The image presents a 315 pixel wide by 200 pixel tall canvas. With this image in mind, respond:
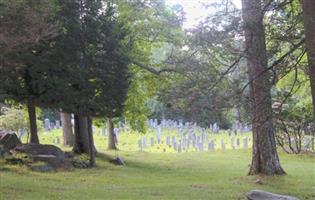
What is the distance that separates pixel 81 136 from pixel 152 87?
543cm

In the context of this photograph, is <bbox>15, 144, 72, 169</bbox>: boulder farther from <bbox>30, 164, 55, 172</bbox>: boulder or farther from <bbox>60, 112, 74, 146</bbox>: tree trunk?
<bbox>60, 112, 74, 146</bbox>: tree trunk

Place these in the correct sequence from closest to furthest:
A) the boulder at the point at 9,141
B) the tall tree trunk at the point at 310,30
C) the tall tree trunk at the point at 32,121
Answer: the tall tree trunk at the point at 310,30, the boulder at the point at 9,141, the tall tree trunk at the point at 32,121

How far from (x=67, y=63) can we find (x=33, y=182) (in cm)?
586

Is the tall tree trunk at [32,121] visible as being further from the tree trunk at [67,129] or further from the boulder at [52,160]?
the tree trunk at [67,129]

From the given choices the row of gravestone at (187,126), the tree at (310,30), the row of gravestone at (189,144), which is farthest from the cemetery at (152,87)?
the row of gravestone at (187,126)

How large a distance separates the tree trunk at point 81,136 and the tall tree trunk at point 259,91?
25.2 ft

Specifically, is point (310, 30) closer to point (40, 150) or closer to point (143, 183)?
point (143, 183)

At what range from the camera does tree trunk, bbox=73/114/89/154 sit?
21.9 m

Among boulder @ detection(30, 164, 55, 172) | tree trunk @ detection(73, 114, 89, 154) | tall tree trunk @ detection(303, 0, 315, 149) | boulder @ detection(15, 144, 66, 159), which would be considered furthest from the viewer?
tree trunk @ detection(73, 114, 89, 154)

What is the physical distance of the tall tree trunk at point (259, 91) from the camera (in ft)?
41.7

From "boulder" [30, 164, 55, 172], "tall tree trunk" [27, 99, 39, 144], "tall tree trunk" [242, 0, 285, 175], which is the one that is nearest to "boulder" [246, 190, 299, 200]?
"tall tree trunk" [242, 0, 285, 175]

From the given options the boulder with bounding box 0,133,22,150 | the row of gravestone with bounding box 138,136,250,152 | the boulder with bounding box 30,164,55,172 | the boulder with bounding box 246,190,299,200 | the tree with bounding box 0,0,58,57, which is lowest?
the row of gravestone with bounding box 138,136,250,152

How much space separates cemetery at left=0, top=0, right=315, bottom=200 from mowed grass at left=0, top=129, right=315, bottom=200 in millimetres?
39

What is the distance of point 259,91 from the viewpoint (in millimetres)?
14719
